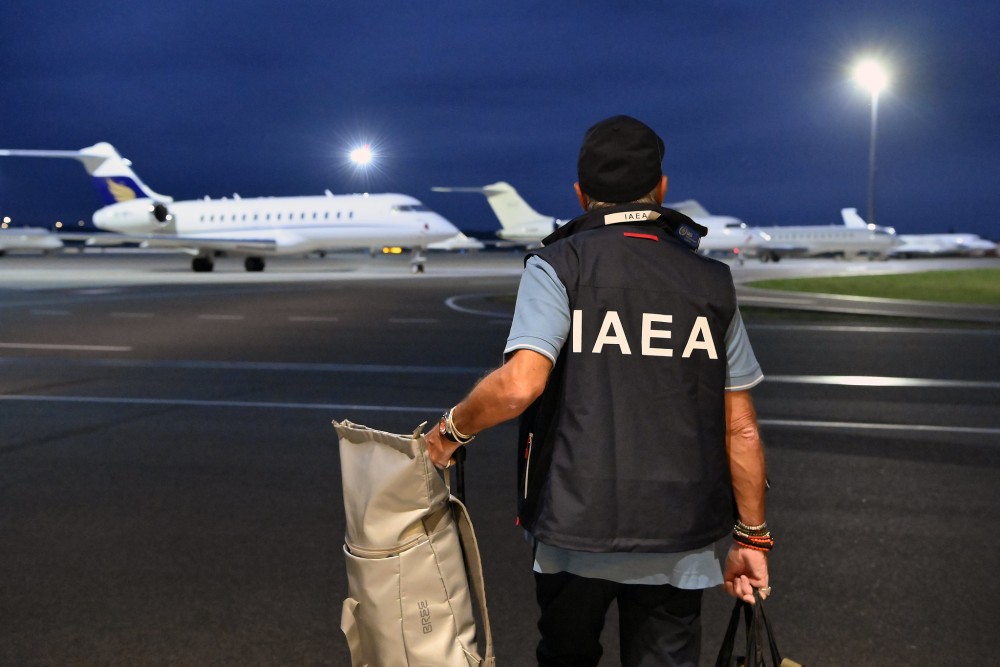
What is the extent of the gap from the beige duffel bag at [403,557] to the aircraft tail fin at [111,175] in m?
49.8

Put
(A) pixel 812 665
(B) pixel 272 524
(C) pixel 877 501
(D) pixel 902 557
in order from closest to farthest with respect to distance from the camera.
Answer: (A) pixel 812 665
(D) pixel 902 557
(B) pixel 272 524
(C) pixel 877 501

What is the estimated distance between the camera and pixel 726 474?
281 centimetres

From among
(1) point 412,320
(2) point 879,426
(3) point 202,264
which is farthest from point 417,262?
(2) point 879,426

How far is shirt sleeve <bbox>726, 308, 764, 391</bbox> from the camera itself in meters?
2.79

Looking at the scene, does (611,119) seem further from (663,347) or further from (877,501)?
(877,501)

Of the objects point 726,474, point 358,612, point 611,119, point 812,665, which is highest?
point 611,119

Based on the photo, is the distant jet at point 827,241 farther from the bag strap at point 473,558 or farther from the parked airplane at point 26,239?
the bag strap at point 473,558

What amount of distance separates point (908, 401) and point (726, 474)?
8573 millimetres

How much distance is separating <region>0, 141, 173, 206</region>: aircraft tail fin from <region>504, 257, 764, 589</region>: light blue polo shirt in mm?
49939

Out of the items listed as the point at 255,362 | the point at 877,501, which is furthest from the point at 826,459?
the point at 255,362

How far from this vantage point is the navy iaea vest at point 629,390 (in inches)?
102

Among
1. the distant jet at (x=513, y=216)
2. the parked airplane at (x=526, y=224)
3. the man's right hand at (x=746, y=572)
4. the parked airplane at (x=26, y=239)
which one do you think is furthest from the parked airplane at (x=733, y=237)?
the man's right hand at (x=746, y=572)

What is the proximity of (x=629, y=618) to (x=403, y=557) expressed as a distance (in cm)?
66

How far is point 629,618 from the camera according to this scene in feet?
9.25
